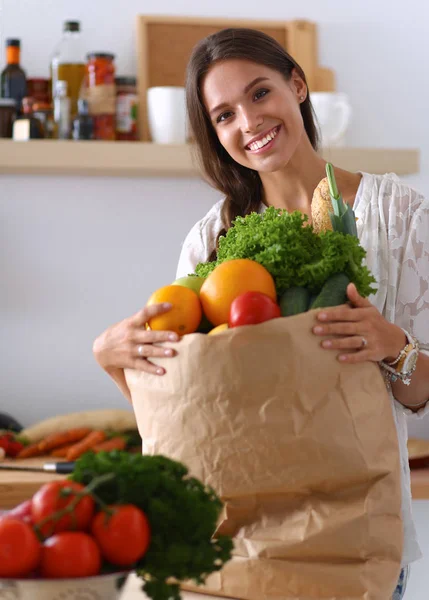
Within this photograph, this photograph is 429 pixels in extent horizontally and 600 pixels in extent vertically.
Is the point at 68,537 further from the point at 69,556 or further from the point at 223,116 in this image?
the point at 223,116

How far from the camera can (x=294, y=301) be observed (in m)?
0.96

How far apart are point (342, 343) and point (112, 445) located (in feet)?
4.78

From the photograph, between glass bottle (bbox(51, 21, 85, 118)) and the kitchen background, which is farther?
the kitchen background

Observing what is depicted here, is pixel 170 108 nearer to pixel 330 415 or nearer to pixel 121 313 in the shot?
pixel 121 313

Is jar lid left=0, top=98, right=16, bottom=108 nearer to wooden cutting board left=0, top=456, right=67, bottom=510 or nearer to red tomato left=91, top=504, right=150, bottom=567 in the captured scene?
wooden cutting board left=0, top=456, right=67, bottom=510

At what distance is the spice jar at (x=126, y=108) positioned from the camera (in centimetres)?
250

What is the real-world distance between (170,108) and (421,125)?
0.88 meters

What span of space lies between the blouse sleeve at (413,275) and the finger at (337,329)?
299 mm

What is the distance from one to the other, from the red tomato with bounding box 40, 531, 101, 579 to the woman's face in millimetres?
774

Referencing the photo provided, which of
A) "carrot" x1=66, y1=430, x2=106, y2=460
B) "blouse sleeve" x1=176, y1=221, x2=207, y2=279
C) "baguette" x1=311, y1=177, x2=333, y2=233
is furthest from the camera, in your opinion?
"carrot" x1=66, y1=430, x2=106, y2=460

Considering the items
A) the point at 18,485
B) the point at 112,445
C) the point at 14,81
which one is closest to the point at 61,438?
the point at 112,445

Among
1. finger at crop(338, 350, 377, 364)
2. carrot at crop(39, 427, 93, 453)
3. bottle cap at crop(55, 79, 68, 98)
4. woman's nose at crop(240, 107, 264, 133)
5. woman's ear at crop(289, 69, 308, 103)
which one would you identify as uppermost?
bottle cap at crop(55, 79, 68, 98)

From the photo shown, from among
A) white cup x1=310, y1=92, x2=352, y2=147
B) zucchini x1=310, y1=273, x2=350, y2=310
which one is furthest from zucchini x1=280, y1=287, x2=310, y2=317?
white cup x1=310, y1=92, x2=352, y2=147

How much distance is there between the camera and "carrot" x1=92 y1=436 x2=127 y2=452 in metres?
2.26
